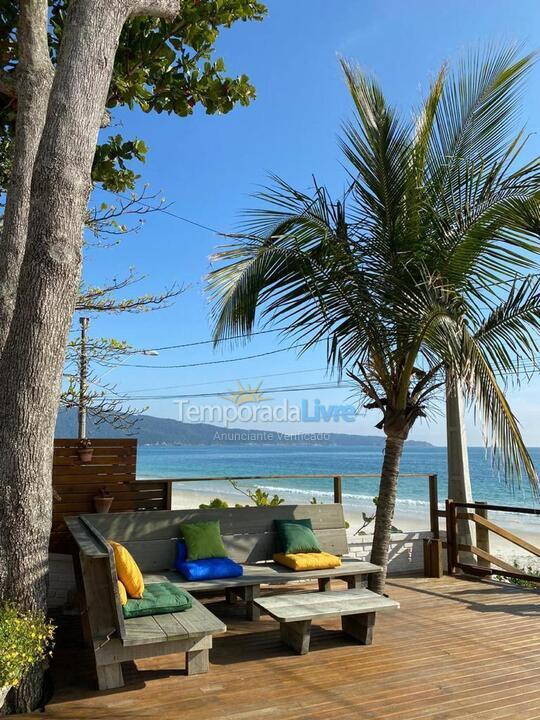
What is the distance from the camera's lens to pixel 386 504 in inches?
190

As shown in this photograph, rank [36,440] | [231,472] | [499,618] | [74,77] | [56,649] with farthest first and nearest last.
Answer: [231,472], [499,618], [56,649], [74,77], [36,440]

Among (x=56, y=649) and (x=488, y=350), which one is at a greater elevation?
(x=488, y=350)

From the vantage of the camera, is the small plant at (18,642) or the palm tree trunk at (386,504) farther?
the palm tree trunk at (386,504)

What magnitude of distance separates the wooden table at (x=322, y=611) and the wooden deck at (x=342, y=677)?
9 centimetres

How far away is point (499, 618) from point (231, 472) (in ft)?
131

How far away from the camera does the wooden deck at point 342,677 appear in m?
2.86

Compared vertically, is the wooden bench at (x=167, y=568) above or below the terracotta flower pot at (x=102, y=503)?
below

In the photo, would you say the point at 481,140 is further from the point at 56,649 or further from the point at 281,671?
the point at 56,649

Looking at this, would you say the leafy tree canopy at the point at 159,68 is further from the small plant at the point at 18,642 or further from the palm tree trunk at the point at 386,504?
the small plant at the point at 18,642

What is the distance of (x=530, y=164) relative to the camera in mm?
4570

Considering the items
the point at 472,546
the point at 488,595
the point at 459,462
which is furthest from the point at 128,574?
the point at 459,462

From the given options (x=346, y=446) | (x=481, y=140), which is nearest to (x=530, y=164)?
(x=481, y=140)

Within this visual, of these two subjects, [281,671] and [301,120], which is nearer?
[281,671]

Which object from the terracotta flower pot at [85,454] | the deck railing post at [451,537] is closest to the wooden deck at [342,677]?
the deck railing post at [451,537]
